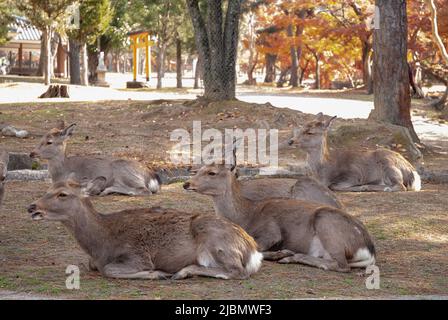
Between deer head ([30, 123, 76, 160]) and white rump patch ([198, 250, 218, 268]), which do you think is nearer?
white rump patch ([198, 250, 218, 268])

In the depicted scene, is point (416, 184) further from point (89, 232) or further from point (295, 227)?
point (89, 232)

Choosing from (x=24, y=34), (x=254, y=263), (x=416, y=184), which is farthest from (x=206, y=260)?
(x=24, y=34)

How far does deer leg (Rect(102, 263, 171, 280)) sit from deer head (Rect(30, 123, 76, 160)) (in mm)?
4805

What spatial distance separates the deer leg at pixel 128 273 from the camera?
6414mm

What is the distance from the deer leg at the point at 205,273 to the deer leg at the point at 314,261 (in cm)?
84

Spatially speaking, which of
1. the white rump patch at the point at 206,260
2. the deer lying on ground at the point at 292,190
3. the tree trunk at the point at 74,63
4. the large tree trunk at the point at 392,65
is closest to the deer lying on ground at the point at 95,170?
the deer lying on ground at the point at 292,190

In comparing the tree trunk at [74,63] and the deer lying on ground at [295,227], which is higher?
the tree trunk at [74,63]

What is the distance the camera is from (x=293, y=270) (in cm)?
693

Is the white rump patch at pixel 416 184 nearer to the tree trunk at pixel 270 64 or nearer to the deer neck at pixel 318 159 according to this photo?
the deer neck at pixel 318 159

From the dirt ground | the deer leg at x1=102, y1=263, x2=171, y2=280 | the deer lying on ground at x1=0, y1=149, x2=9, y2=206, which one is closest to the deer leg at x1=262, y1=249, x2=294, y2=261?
the dirt ground

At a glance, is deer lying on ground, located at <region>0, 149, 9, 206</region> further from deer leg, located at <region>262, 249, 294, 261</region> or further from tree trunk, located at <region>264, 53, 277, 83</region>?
tree trunk, located at <region>264, 53, 277, 83</region>

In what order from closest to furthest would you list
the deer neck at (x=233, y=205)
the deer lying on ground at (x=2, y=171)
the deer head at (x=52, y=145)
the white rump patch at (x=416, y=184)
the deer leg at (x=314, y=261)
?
1. the deer leg at (x=314, y=261)
2. the deer neck at (x=233, y=205)
3. the deer lying on ground at (x=2, y=171)
4. the deer head at (x=52, y=145)
5. the white rump patch at (x=416, y=184)

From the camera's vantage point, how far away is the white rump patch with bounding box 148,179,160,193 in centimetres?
1117

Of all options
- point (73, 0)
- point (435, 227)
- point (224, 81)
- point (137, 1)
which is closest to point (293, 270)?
point (435, 227)
